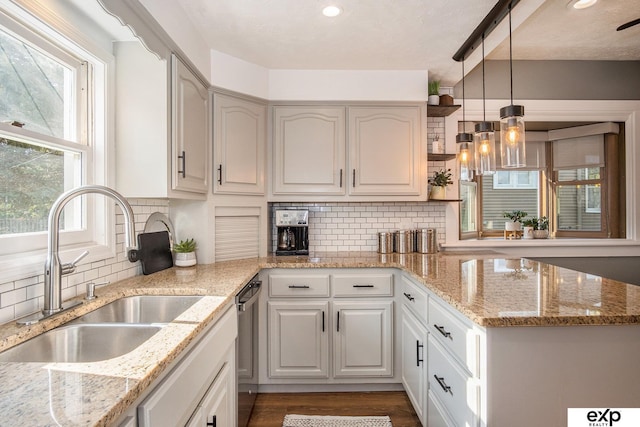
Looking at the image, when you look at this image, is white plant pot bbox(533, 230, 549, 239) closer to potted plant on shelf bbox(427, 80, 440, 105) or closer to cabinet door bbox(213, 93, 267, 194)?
potted plant on shelf bbox(427, 80, 440, 105)

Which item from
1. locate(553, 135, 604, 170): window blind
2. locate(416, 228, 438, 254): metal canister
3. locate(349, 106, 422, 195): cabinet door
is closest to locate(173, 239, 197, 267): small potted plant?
locate(349, 106, 422, 195): cabinet door

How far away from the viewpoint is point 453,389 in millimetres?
1453

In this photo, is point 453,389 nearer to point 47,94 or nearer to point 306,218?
point 306,218

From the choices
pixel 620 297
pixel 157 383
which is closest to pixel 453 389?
pixel 620 297

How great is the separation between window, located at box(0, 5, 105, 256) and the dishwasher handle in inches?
32.3

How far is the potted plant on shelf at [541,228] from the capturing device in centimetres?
321

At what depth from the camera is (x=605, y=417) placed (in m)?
1.15

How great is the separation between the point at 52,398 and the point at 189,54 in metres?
1.90

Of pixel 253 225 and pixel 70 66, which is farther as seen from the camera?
pixel 253 225

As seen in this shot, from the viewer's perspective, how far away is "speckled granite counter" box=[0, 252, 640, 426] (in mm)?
697

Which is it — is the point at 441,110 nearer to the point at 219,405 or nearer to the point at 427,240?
the point at 427,240

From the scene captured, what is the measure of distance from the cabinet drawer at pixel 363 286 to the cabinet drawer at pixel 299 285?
0.26 feet

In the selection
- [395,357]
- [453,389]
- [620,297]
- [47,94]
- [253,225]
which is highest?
[47,94]

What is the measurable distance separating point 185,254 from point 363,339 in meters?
1.36
